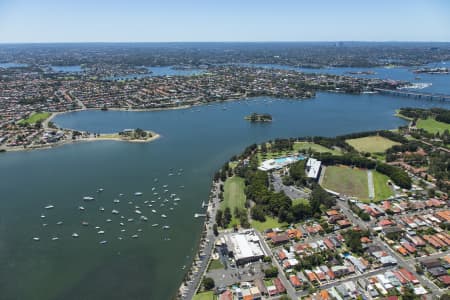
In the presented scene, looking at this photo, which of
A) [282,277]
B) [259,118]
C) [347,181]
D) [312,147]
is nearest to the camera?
[282,277]

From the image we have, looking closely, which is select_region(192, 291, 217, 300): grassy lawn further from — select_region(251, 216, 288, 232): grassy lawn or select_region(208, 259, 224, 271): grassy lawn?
select_region(251, 216, 288, 232): grassy lawn

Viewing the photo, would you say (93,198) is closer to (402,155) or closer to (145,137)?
(145,137)

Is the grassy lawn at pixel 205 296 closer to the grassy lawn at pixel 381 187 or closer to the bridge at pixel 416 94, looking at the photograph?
the grassy lawn at pixel 381 187

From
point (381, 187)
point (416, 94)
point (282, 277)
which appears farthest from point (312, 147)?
point (416, 94)

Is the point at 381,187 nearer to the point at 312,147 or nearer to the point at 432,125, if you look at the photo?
the point at 312,147

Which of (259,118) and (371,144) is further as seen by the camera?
(259,118)

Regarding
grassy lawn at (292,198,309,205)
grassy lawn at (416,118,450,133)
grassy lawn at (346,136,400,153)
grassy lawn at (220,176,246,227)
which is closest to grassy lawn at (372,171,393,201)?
grassy lawn at (292,198,309,205)
